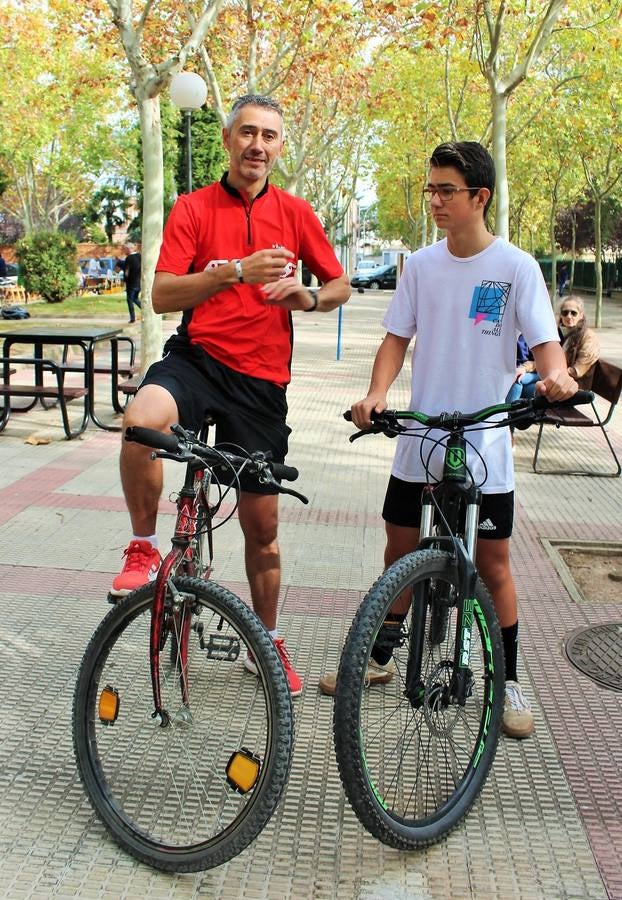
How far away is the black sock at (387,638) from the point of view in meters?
2.81

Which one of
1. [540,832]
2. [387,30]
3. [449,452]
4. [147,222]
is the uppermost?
[387,30]

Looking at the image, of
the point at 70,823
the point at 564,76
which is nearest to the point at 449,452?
the point at 70,823

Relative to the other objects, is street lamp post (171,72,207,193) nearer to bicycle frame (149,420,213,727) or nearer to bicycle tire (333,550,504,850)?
bicycle frame (149,420,213,727)

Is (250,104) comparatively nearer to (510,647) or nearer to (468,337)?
(468,337)

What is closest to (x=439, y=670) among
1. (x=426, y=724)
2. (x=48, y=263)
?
(x=426, y=724)

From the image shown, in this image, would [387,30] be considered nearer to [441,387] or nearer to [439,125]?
[439,125]

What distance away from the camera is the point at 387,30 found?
18594 mm

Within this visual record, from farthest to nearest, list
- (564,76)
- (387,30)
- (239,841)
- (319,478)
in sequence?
(564,76), (387,30), (319,478), (239,841)

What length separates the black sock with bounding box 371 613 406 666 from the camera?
281 cm

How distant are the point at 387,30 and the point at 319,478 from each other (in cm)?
1353

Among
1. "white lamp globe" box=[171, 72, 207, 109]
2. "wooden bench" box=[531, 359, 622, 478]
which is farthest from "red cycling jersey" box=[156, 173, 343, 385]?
"white lamp globe" box=[171, 72, 207, 109]

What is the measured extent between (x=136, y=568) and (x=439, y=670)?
108 centimetres

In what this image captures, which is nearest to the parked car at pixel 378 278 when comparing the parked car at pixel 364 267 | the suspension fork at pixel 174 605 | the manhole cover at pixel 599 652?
the parked car at pixel 364 267

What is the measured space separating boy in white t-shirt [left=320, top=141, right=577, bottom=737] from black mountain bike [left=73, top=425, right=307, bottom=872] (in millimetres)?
719
